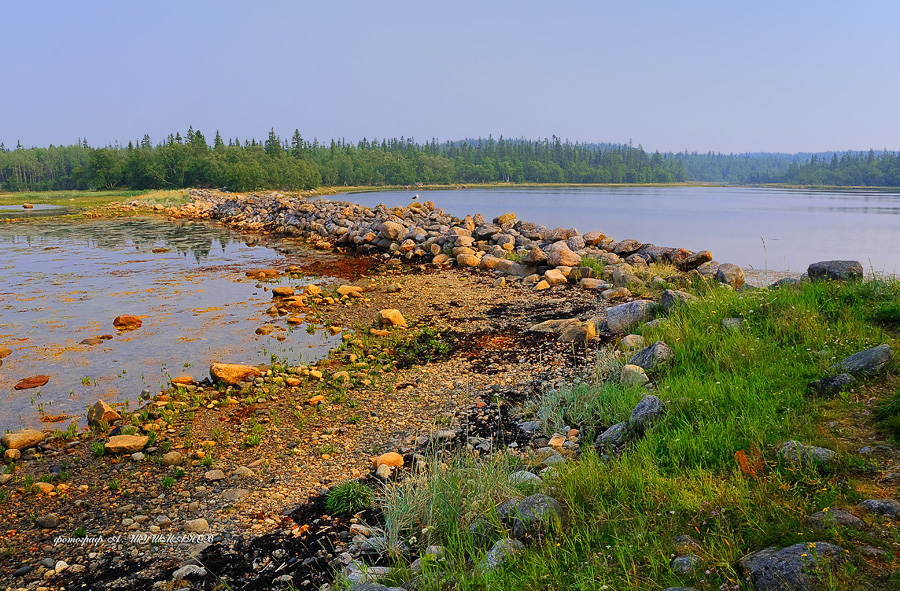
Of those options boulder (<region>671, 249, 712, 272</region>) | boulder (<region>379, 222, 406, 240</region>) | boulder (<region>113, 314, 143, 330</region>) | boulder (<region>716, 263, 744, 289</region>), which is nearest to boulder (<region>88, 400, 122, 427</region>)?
boulder (<region>113, 314, 143, 330</region>)

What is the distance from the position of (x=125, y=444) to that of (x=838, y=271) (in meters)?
10.8

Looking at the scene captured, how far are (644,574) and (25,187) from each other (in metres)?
158

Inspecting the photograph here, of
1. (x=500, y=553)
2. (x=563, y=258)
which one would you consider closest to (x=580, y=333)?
(x=500, y=553)

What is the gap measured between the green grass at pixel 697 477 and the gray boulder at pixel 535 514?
0.10 metres

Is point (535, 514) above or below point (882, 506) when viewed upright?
below

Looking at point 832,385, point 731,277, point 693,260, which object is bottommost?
point 832,385

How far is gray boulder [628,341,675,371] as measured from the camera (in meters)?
7.34

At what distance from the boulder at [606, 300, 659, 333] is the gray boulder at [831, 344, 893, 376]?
4812mm

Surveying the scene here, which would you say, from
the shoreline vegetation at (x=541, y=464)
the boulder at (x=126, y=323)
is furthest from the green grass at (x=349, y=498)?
the boulder at (x=126, y=323)

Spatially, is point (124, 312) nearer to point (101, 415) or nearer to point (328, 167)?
point (101, 415)

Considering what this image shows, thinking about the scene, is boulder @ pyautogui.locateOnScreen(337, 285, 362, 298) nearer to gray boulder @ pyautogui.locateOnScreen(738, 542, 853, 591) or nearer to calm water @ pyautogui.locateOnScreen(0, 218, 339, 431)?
calm water @ pyautogui.locateOnScreen(0, 218, 339, 431)

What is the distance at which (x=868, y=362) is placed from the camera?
5.08 metres

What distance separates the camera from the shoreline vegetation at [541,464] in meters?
3.34

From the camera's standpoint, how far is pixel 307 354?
1062 cm
